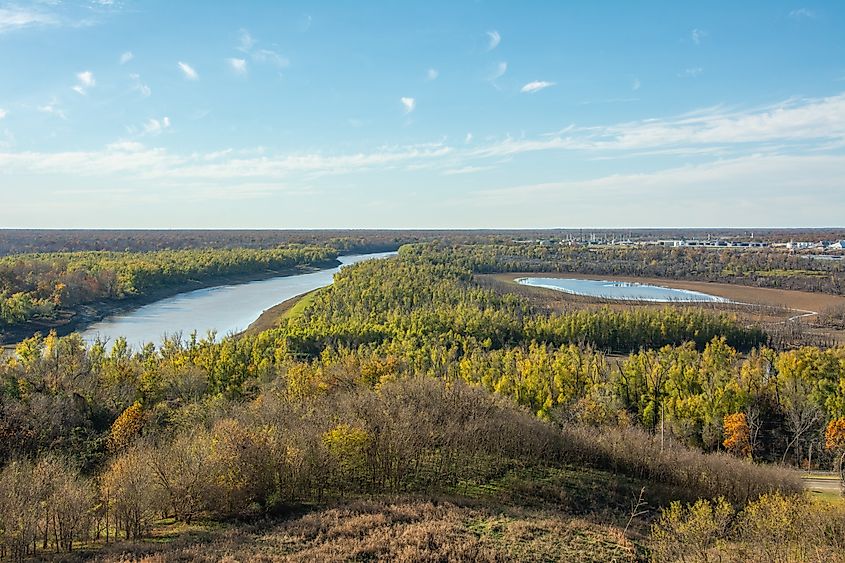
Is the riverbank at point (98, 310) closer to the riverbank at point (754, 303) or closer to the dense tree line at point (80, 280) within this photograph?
the dense tree line at point (80, 280)

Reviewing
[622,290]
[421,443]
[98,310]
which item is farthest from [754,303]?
[98,310]

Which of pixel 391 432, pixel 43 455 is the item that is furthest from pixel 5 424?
pixel 391 432

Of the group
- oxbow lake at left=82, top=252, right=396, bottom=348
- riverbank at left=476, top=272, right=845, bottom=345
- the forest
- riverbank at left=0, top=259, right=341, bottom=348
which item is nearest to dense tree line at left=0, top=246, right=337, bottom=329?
riverbank at left=0, top=259, right=341, bottom=348

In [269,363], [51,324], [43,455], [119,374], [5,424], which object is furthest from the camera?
[51,324]

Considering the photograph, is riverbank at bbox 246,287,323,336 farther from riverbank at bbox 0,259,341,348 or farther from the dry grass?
the dry grass

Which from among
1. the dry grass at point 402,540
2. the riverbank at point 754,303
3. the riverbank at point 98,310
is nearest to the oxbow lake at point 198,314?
the riverbank at point 98,310

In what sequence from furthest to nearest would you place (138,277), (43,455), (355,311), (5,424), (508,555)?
(138,277), (355,311), (5,424), (43,455), (508,555)

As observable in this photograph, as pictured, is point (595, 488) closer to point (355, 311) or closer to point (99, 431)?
point (99, 431)
